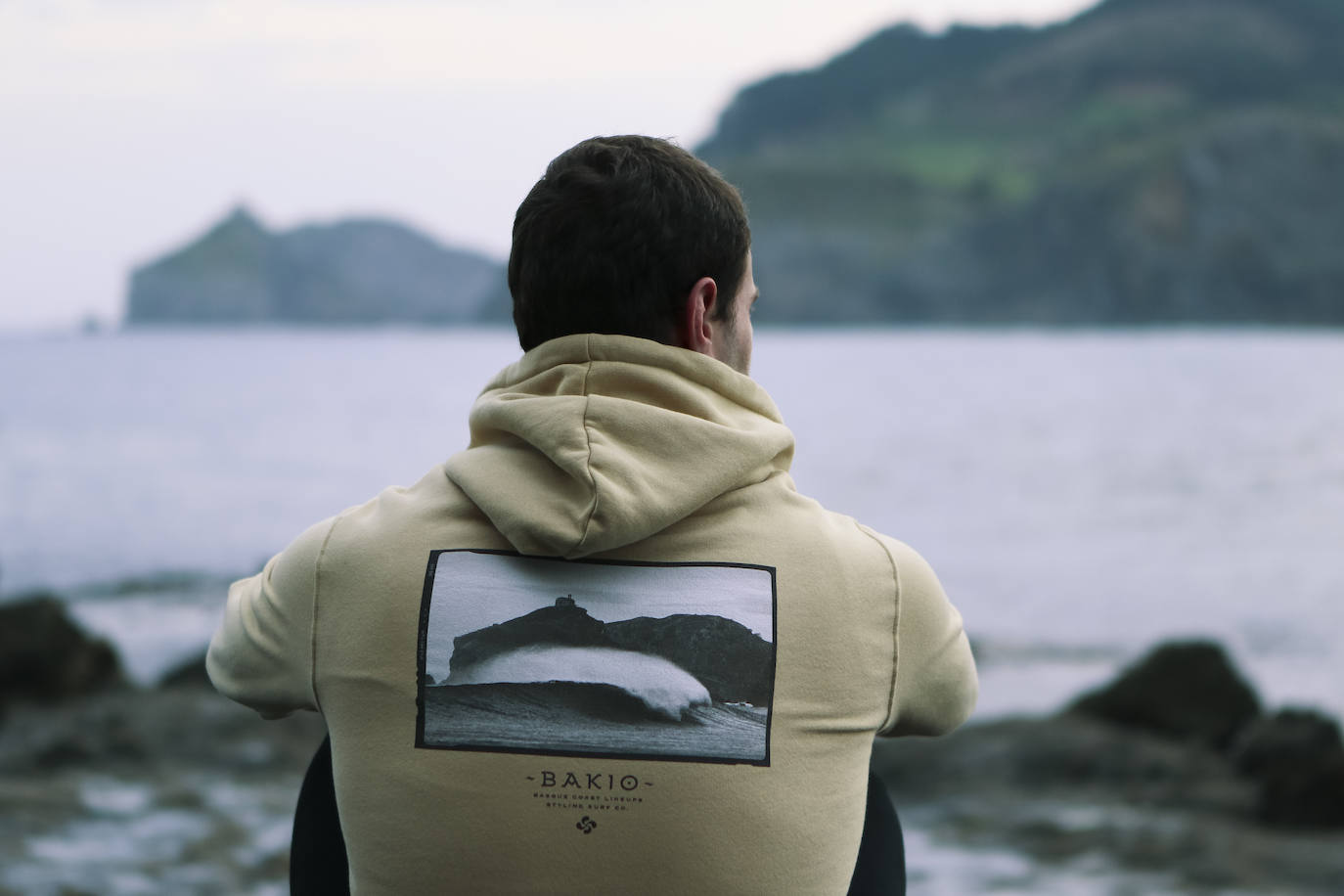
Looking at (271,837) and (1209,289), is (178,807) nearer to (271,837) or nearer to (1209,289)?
(271,837)

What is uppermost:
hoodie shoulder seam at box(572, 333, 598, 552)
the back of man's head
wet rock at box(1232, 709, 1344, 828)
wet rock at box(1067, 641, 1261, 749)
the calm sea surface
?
the back of man's head

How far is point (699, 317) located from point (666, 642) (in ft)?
1.49

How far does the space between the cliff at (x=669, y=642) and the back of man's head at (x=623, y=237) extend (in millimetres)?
407

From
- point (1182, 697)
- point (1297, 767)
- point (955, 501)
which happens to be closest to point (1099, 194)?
point (955, 501)

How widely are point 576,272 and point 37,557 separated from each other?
20805 millimetres

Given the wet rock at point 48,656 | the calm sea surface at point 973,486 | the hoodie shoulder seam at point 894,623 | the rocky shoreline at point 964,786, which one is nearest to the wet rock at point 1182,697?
the rocky shoreline at point 964,786

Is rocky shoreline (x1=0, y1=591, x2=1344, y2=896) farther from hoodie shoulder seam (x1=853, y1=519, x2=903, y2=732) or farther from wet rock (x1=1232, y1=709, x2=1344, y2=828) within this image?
hoodie shoulder seam (x1=853, y1=519, x2=903, y2=732)

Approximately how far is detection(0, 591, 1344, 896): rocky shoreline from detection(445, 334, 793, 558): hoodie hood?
164 inches

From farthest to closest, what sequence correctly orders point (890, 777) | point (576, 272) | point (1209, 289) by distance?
point (1209, 289)
point (890, 777)
point (576, 272)

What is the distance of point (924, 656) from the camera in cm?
180

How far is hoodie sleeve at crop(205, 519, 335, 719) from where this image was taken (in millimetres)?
1788

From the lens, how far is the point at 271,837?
5.92 m

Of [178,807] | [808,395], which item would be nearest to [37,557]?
[178,807]

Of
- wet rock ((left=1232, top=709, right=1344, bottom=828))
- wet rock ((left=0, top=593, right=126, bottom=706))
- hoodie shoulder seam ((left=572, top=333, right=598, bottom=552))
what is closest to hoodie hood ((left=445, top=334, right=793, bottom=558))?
hoodie shoulder seam ((left=572, top=333, right=598, bottom=552))
